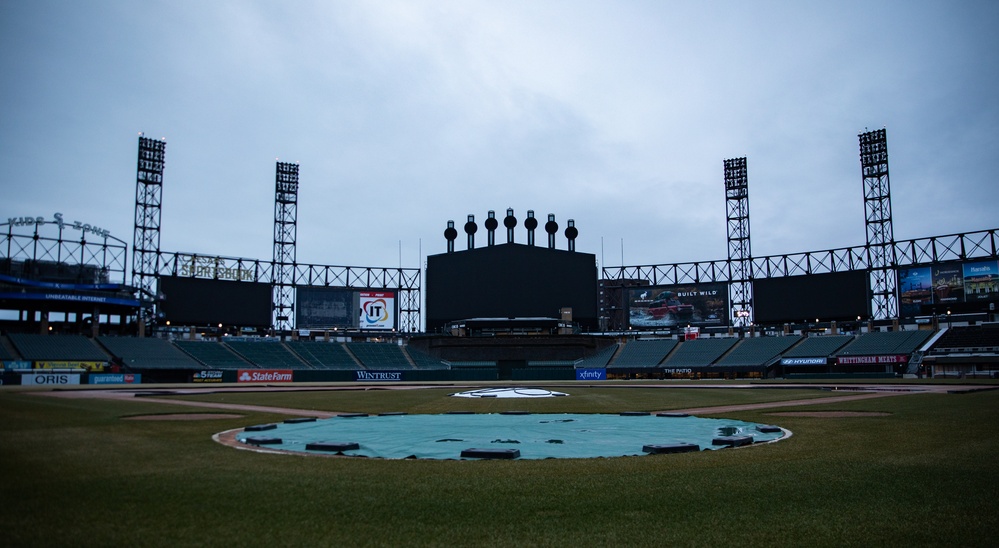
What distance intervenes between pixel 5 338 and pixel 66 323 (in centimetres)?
1408

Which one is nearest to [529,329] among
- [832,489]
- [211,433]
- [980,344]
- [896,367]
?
[896,367]

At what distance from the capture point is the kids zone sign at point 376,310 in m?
100

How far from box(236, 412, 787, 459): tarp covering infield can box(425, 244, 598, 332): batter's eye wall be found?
7203 cm

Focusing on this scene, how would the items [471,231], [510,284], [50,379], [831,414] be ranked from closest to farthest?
[831,414]
[50,379]
[510,284]
[471,231]

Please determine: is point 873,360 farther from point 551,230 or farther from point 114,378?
point 114,378

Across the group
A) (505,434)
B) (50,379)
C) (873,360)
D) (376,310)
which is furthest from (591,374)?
(505,434)

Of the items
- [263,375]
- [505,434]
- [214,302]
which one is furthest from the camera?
[214,302]

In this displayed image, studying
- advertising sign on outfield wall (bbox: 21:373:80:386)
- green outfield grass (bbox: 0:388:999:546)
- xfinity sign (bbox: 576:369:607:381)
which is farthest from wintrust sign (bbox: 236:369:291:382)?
green outfield grass (bbox: 0:388:999:546)

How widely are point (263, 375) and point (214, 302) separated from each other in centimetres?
2054

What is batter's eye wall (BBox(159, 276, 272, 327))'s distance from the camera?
8531 centimetres

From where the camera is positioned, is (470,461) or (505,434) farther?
(505,434)

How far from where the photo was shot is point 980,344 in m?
70.6

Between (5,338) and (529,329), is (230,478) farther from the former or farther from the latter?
(529,329)

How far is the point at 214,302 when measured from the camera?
8794 centimetres
